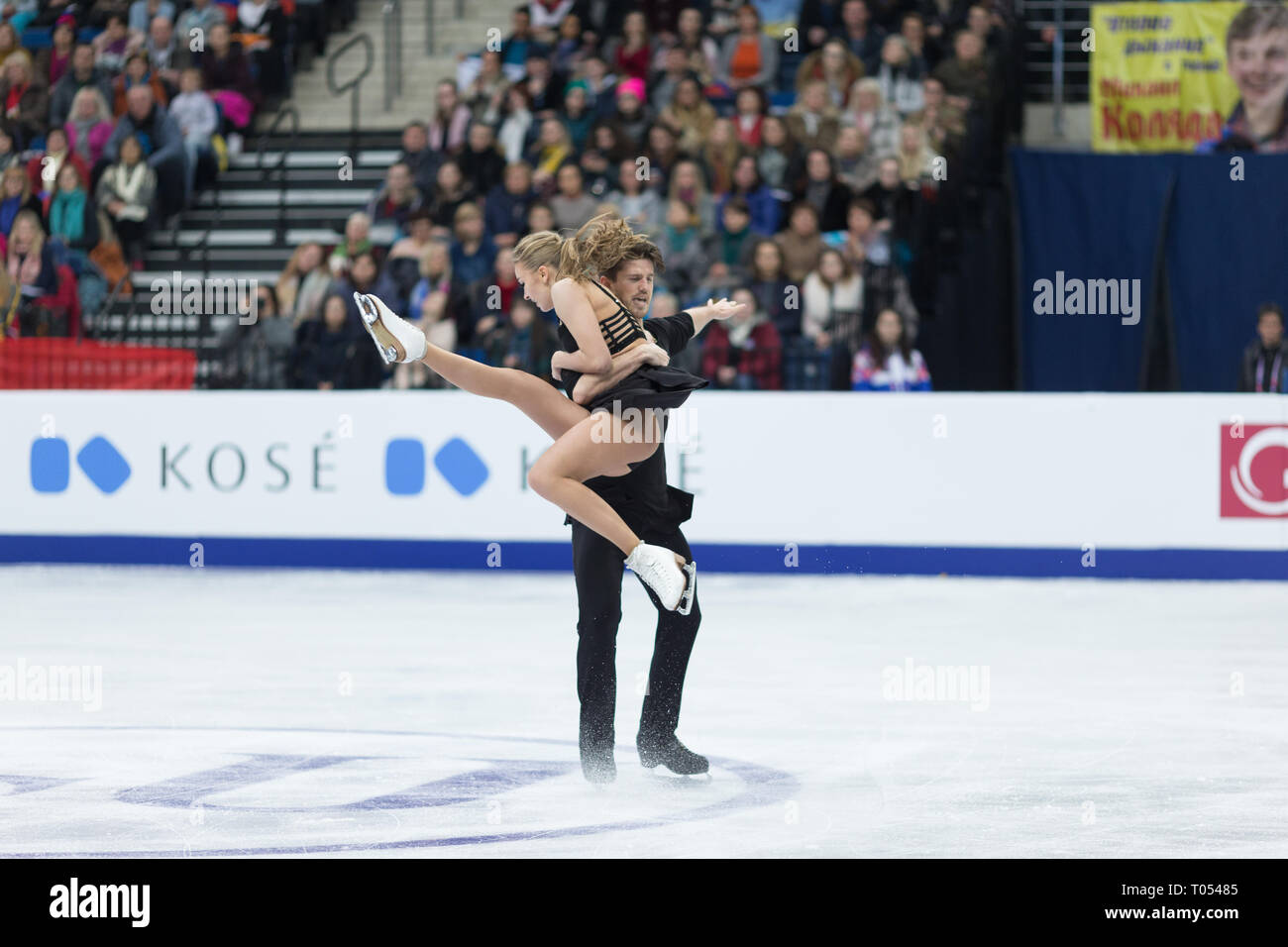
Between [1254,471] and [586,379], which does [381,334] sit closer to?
[586,379]

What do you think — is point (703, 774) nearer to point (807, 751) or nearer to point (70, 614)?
point (807, 751)

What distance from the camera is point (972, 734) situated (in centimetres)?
671

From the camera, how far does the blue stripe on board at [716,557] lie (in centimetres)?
1189

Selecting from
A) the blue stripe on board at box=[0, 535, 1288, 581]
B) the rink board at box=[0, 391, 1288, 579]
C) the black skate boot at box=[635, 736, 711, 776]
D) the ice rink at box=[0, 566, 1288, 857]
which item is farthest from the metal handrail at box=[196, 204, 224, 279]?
the black skate boot at box=[635, 736, 711, 776]

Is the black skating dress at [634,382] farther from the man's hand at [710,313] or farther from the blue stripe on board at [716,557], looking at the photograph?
the blue stripe on board at [716,557]

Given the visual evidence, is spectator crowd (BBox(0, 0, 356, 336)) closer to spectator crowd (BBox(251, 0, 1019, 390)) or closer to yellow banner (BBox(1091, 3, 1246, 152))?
spectator crowd (BBox(251, 0, 1019, 390))

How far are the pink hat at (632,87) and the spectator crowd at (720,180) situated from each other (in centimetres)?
3

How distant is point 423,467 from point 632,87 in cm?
390

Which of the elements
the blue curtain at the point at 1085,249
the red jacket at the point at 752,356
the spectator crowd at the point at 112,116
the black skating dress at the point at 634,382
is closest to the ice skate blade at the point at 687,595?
the black skating dress at the point at 634,382

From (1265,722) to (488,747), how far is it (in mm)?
2766

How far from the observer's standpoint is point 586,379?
5605mm

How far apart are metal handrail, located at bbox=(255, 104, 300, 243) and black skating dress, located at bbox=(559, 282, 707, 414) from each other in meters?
10.5

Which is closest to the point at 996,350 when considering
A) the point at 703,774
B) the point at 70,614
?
the point at 70,614

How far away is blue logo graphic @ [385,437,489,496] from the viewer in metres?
12.4
